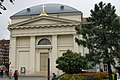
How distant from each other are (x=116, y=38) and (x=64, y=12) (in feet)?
118

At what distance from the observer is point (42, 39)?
58500mm

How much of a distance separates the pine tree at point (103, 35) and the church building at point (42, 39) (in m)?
30.0

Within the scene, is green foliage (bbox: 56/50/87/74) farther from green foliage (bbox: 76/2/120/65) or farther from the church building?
the church building

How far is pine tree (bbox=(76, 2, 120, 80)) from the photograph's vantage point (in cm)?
2409

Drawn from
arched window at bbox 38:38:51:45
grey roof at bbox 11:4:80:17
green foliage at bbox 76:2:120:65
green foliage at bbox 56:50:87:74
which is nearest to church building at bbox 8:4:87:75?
arched window at bbox 38:38:51:45

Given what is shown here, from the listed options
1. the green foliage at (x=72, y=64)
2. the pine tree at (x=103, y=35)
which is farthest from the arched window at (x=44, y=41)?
the pine tree at (x=103, y=35)

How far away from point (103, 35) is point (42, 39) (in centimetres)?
3530

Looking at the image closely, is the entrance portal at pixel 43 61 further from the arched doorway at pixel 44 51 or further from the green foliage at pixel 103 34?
the green foliage at pixel 103 34

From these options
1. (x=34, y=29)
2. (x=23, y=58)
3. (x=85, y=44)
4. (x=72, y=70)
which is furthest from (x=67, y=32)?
(x=85, y=44)

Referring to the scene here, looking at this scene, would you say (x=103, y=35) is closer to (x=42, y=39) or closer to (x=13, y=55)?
(x=42, y=39)

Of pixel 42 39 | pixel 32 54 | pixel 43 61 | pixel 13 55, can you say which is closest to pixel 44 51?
pixel 43 61

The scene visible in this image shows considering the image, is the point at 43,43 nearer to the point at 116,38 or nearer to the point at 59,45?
the point at 59,45

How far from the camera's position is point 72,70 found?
95.6 feet

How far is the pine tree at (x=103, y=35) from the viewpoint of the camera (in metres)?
A: 24.1
